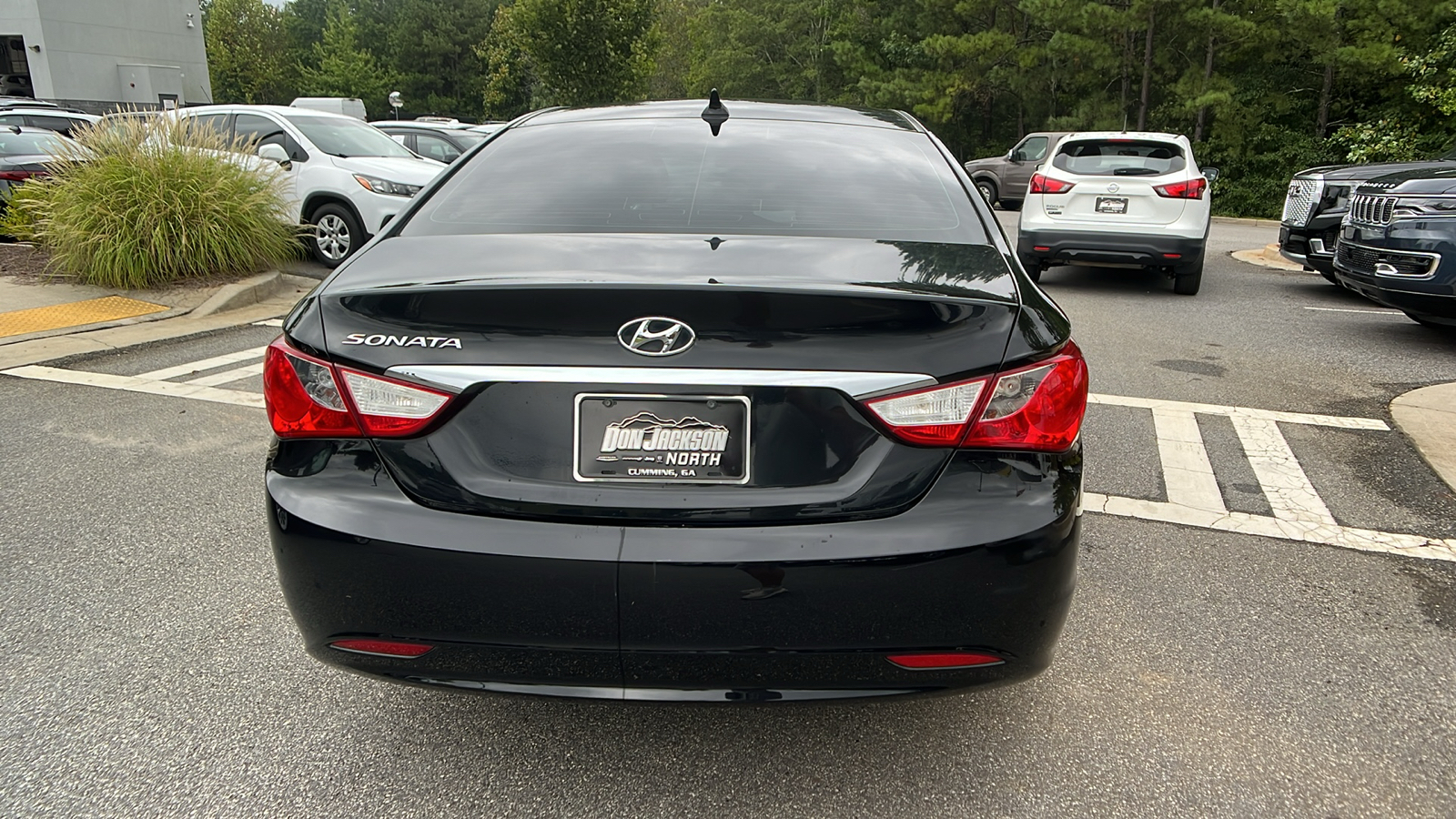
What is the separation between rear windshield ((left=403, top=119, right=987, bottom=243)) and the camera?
8.25 ft

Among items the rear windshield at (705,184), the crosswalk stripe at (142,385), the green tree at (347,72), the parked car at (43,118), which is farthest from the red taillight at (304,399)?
the green tree at (347,72)

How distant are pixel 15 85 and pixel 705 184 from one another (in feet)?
150

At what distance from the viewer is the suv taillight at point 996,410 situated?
1.93 metres

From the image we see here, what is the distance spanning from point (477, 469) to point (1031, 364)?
3.74ft

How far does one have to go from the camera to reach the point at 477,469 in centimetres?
196

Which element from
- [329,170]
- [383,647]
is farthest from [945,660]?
[329,170]

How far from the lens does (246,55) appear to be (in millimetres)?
69688

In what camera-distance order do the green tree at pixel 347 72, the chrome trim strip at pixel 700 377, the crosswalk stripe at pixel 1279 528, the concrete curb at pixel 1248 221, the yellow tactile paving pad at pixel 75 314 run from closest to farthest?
the chrome trim strip at pixel 700 377, the crosswalk stripe at pixel 1279 528, the yellow tactile paving pad at pixel 75 314, the concrete curb at pixel 1248 221, the green tree at pixel 347 72

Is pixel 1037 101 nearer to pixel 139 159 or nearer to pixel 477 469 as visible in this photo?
pixel 139 159

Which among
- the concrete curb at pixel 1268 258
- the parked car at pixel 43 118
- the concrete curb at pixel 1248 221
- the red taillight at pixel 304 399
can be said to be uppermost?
the parked car at pixel 43 118

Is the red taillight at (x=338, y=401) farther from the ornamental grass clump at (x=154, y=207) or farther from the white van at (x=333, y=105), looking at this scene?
the white van at (x=333, y=105)

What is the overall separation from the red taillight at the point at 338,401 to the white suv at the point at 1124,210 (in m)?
8.67

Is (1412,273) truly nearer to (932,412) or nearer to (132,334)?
(932,412)

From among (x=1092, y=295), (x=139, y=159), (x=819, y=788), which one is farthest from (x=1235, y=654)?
(x=139, y=159)
